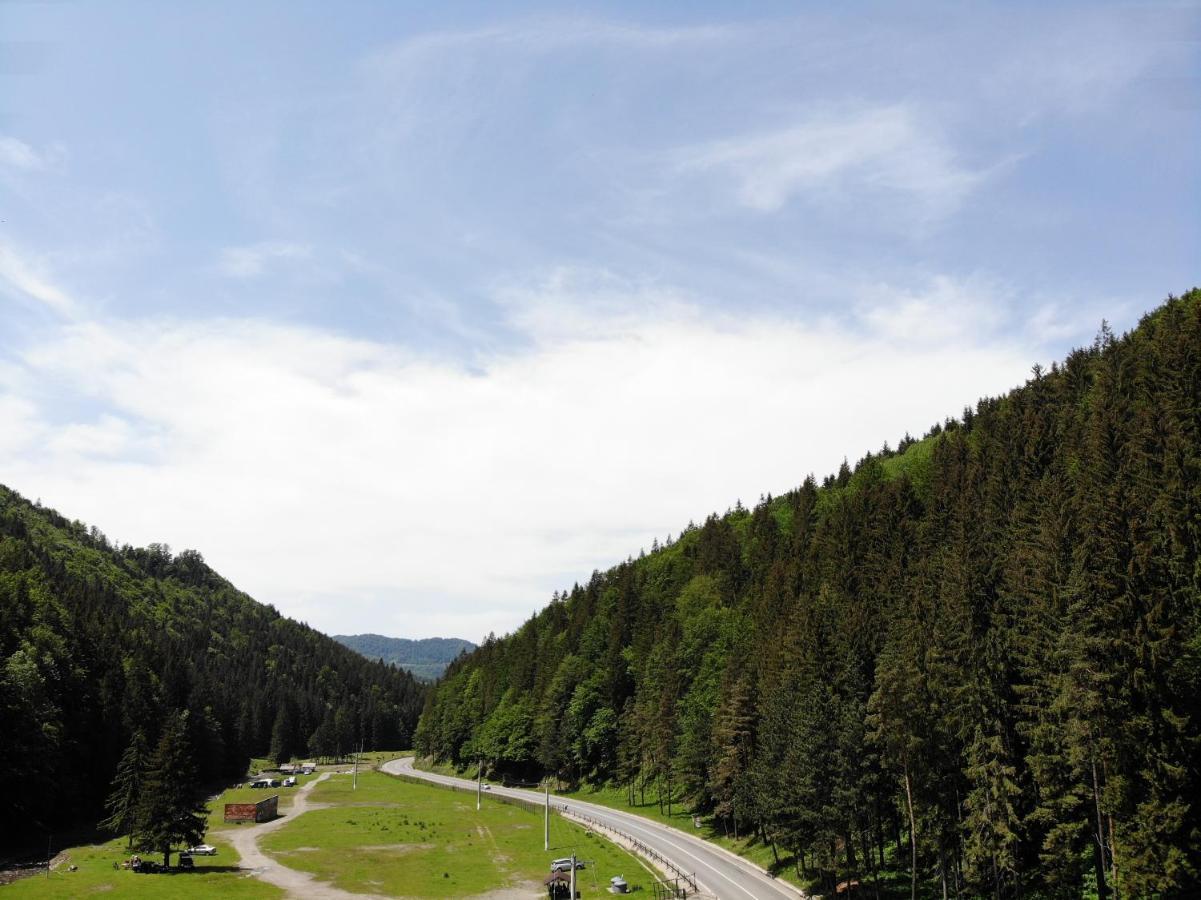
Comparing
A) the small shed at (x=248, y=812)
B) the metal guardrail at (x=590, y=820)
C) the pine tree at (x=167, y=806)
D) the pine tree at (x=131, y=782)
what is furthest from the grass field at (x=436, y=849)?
the pine tree at (x=131, y=782)

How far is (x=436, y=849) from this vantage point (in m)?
83.3

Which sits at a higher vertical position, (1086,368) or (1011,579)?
(1086,368)

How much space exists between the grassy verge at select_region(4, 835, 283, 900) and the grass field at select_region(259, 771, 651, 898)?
6102 millimetres

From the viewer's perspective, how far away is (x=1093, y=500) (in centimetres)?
5800

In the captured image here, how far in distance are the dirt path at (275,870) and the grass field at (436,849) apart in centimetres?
141

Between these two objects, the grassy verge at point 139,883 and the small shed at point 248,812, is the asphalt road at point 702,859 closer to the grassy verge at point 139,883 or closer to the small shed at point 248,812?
the grassy verge at point 139,883

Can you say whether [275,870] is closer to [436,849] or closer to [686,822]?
[436,849]

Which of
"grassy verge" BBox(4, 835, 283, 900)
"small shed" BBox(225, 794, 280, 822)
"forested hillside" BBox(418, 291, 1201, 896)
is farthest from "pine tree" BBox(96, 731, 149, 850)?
"forested hillside" BBox(418, 291, 1201, 896)

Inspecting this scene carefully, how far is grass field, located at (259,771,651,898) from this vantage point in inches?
2648

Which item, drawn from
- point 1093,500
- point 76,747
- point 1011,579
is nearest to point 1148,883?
point 1011,579

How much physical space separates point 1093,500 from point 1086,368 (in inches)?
3060

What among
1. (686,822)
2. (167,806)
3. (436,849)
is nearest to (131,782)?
(167,806)

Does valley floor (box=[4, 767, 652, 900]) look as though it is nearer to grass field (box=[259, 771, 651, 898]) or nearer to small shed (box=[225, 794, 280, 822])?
grass field (box=[259, 771, 651, 898])

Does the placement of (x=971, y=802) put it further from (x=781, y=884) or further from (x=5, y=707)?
(x=5, y=707)
